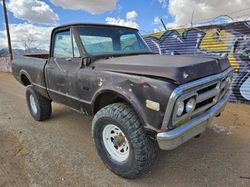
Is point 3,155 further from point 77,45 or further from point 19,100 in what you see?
point 19,100

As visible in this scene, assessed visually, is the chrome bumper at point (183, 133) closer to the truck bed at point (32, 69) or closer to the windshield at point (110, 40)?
the windshield at point (110, 40)

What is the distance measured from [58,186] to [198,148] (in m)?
2.25

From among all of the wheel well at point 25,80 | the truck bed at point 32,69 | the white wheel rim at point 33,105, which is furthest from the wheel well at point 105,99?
the wheel well at point 25,80

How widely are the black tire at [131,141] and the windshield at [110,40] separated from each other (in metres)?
1.10

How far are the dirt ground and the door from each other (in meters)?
0.78

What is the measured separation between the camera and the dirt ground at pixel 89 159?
2.82m

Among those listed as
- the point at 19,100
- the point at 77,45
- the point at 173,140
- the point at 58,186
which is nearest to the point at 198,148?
the point at 173,140

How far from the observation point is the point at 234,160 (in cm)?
324

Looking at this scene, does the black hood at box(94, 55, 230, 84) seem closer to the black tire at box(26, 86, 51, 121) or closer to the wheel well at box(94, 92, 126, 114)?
the wheel well at box(94, 92, 126, 114)

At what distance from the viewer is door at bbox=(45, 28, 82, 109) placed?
3430 millimetres

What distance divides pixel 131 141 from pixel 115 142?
16.9 inches

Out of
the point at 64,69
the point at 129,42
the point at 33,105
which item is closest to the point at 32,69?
the point at 33,105

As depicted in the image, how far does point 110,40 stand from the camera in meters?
3.74

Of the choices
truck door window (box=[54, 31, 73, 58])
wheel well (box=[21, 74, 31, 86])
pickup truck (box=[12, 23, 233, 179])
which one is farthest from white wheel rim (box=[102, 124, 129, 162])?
wheel well (box=[21, 74, 31, 86])
